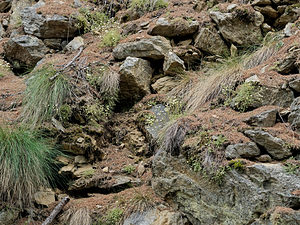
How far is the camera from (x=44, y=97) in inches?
181

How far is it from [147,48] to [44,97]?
6.76 feet

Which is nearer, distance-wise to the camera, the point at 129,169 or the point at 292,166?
the point at 292,166

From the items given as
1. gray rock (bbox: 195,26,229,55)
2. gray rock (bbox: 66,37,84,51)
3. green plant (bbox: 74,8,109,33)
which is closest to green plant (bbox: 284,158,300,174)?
gray rock (bbox: 195,26,229,55)

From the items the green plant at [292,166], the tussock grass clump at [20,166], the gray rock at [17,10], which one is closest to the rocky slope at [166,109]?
the green plant at [292,166]

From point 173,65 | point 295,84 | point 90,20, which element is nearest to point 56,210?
point 173,65

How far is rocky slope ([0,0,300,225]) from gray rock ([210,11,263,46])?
0.06 feet

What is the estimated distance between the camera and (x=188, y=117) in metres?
3.97

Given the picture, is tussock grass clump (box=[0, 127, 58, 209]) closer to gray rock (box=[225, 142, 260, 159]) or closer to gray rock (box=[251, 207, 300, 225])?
gray rock (box=[225, 142, 260, 159])

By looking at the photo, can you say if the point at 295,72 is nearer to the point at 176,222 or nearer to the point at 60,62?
the point at 176,222

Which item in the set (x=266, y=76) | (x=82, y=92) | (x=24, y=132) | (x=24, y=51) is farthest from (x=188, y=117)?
(x=24, y=51)

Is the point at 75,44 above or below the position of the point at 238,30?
below

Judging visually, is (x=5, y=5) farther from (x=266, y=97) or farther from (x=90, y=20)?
(x=266, y=97)

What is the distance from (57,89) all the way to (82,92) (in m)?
0.42

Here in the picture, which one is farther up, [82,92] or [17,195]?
[82,92]
